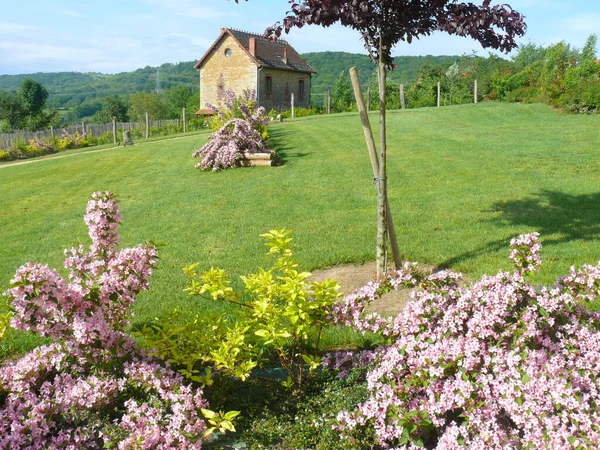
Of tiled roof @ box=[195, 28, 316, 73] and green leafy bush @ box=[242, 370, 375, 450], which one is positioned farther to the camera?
tiled roof @ box=[195, 28, 316, 73]

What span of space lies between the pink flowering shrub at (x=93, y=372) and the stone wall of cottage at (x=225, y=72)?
40734mm

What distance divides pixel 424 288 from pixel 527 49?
3006 inches

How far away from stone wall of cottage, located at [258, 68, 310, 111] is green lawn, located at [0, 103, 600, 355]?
26.3 metres

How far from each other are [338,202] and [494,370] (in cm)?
693

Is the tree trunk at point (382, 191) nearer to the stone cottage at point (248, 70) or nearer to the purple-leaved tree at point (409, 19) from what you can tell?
the purple-leaved tree at point (409, 19)

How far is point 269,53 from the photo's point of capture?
45406 millimetres

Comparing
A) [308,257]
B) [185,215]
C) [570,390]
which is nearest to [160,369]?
[570,390]

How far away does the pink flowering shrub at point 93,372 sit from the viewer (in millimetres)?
→ 2811

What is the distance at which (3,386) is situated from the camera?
3115 mm

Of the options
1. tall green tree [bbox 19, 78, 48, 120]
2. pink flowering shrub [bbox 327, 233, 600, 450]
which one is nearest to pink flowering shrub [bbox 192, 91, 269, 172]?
pink flowering shrub [bbox 327, 233, 600, 450]

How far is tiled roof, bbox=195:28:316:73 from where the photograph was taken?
141ft

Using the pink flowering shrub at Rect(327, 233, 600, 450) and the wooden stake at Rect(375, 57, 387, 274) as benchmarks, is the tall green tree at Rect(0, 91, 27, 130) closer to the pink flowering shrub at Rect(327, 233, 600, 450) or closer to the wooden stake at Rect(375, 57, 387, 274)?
the wooden stake at Rect(375, 57, 387, 274)

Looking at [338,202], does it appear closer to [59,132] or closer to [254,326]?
[254,326]

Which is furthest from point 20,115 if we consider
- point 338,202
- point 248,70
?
point 338,202
